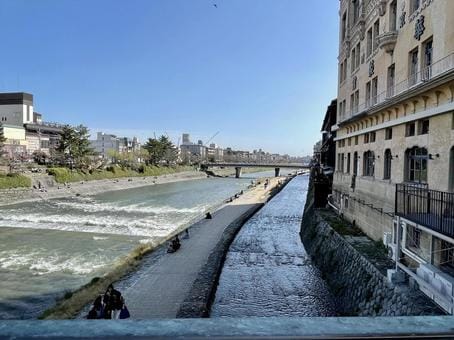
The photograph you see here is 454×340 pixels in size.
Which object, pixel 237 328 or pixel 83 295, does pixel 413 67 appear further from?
pixel 83 295

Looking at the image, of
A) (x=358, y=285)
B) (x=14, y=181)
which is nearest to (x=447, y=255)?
(x=358, y=285)

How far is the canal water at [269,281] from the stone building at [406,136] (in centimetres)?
367

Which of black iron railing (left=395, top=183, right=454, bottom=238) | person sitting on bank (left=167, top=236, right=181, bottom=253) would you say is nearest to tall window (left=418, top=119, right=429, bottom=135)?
black iron railing (left=395, top=183, right=454, bottom=238)

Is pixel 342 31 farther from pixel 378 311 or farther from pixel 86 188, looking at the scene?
pixel 86 188

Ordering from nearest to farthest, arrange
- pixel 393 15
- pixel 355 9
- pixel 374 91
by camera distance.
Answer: pixel 393 15 < pixel 374 91 < pixel 355 9

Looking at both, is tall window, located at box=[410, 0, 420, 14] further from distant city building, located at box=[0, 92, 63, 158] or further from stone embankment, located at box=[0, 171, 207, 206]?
distant city building, located at box=[0, 92, 63, 158]

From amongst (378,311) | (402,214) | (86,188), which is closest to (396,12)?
(402,214)

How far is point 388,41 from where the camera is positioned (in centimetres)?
1609

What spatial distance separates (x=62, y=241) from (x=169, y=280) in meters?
13.0

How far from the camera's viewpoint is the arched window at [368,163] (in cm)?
1952

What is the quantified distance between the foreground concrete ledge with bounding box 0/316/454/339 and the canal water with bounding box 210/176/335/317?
12243mm

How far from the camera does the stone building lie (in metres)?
10.1

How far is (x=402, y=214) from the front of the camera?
10.5 m

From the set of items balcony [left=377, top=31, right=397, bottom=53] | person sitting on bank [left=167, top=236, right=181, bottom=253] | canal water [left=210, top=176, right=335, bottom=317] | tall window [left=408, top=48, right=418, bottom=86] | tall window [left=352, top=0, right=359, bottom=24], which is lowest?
canal water [left=210, top=176, right=335, bottom=317]
